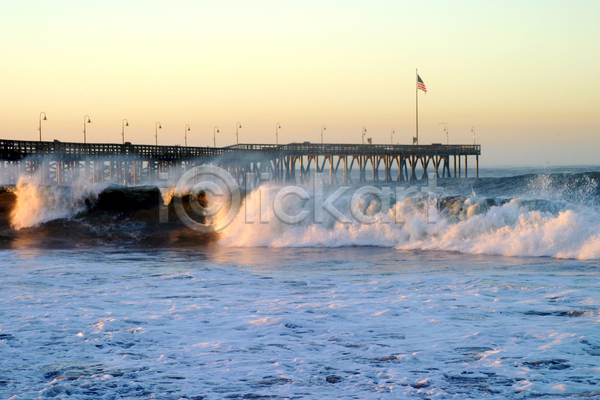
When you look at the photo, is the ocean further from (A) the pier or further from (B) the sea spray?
(A) the pier

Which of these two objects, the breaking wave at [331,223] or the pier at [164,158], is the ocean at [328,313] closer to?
the breaking wave at [331,223]

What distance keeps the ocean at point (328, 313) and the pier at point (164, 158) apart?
22.3 metres

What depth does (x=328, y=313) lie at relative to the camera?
8312mm

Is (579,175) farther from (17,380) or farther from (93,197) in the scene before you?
(17,380)

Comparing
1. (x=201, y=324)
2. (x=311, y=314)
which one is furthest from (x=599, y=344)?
(x=201, y=324)

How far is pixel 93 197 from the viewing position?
28.0 metres

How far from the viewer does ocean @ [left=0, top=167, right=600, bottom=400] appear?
5.47 meters

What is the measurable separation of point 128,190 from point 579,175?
29.3 meters

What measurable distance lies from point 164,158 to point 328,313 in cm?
4149

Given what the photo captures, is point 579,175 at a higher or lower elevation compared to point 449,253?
higher

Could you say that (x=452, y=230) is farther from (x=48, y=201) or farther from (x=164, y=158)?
(x=164, y=158)

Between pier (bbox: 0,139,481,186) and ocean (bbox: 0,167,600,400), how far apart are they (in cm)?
2235

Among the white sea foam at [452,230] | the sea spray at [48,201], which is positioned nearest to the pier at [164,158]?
the sea spray at [48,201]

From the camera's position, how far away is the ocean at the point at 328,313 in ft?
17.9
